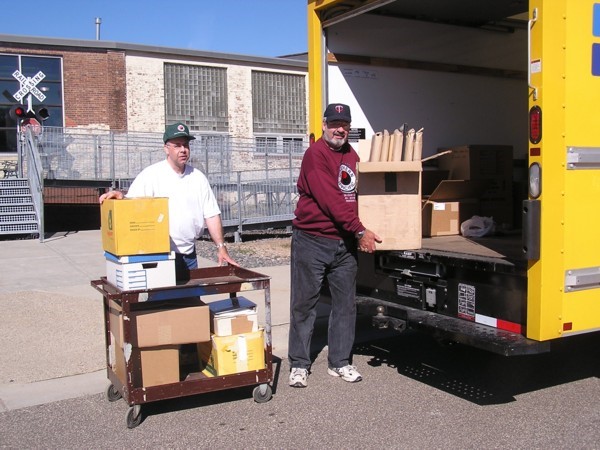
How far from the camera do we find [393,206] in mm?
5293

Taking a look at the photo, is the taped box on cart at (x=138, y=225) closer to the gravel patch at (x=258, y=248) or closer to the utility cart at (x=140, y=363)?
the utility cart at (x=140, y=363)

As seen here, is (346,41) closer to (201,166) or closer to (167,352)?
(167,352)

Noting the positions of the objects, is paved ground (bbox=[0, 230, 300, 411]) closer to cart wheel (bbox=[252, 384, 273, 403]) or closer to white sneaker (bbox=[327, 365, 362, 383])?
white sneaker (bbox=[327, 365, 362, 383])

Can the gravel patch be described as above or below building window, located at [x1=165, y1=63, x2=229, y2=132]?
below

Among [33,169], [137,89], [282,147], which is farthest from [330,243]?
[137,89]

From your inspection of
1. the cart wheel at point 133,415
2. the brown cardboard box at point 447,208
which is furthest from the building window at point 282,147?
the cart wheel at point 133,415

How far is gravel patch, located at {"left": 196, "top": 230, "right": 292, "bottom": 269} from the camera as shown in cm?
1148

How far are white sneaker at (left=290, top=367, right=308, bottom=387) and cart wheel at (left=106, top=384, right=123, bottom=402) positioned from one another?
51.4 inches

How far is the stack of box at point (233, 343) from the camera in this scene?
4707mm

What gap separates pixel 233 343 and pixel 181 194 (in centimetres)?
119

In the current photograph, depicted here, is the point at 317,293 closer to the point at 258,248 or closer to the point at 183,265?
the point at 183,265

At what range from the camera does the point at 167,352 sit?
14.9ft

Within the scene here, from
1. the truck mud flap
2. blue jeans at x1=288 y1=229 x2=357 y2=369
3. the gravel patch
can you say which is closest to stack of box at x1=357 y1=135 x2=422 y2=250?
blue jeans at x1=288 y1=229 x2=357 y2=369

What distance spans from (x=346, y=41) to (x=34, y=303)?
15.6ft
